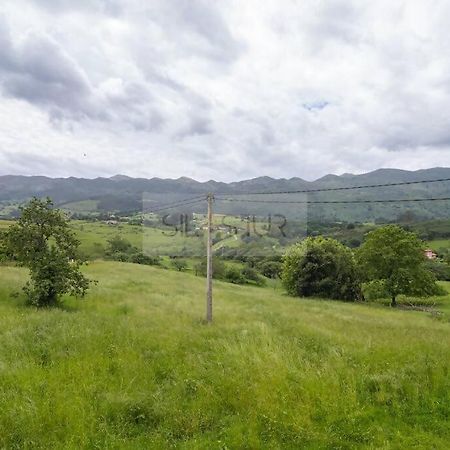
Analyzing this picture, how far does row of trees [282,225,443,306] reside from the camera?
4325 centimetres

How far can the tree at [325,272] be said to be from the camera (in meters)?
49.0

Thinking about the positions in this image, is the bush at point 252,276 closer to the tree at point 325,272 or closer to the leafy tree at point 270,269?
the leafy tree at point 270,269

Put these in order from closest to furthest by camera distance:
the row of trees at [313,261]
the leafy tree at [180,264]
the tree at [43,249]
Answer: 1. the tree at [43,249]
2. the row of trees at [313,261]
3. the leafy tree at [180,264]

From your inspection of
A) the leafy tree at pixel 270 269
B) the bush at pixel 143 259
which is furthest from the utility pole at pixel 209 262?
the leafy tree at pixel 270 269

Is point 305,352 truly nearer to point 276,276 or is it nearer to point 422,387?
point 422,387

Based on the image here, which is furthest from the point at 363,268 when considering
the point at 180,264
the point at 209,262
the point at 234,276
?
the point at 180,264

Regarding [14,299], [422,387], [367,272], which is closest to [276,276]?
[367,272]

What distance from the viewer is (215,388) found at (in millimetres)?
9914

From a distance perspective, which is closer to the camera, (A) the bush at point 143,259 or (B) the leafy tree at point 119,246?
(A) the bush at point 143,259

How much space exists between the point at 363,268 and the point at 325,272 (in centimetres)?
588

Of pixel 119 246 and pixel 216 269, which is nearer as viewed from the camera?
pixel 216 269

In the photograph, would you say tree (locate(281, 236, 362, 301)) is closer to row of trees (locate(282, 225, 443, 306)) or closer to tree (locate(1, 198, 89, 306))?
row of trees (locate(282, 225, 443, 306))

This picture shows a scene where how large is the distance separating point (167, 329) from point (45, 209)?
9.95m

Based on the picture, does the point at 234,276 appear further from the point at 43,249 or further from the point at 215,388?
Result: the point at 215,388
